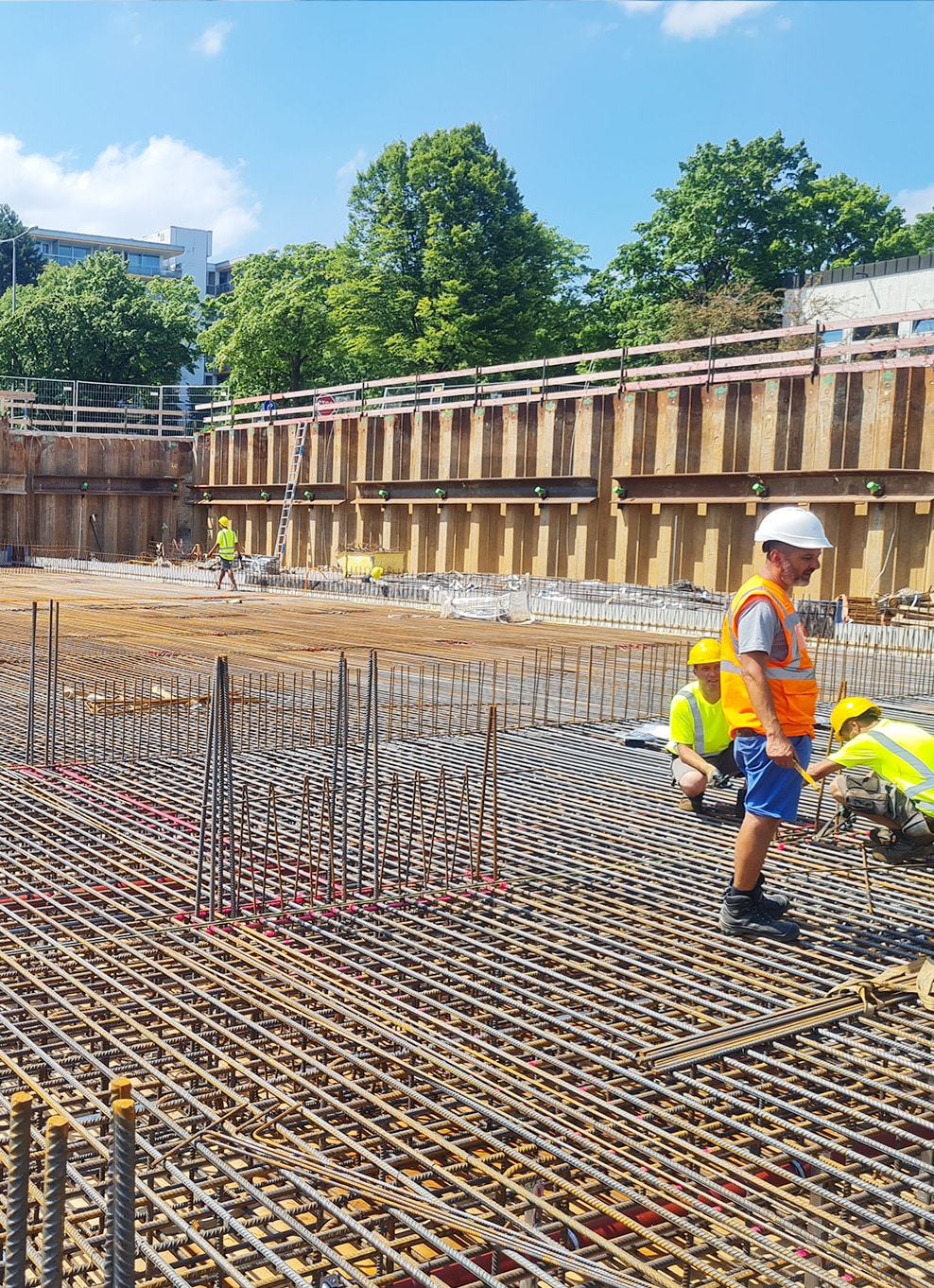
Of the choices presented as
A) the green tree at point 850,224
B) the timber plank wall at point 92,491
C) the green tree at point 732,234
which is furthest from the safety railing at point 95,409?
the green tree at point 850,224

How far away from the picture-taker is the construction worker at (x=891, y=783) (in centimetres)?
580

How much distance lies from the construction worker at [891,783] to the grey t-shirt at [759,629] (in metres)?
1.39

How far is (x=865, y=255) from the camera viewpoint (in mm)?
46125

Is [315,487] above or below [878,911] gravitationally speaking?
above

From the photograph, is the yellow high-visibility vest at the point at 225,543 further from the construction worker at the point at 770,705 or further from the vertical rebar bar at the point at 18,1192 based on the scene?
the vertical rebar bar at the point at 18,1192

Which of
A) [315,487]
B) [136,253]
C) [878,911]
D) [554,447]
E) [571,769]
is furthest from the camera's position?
[136,253]

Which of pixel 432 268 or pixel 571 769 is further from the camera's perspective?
pixel 432 268

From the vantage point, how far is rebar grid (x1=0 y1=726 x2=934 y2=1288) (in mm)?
2832

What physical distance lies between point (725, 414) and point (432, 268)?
2245 centimetres

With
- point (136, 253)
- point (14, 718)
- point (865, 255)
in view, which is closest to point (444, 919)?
point (14, 718)

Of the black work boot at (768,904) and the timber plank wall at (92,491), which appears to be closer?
the black work boot at (768,904)

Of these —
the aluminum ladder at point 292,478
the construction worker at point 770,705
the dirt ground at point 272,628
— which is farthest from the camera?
the aluminum ladder at point 292,478

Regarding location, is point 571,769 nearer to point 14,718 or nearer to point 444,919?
point 444,919

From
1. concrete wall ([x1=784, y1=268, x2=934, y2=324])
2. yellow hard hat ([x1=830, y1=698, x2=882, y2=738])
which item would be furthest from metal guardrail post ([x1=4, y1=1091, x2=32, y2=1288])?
concrete wall ([x1=784, y1=268, x2=934, y2=324])
